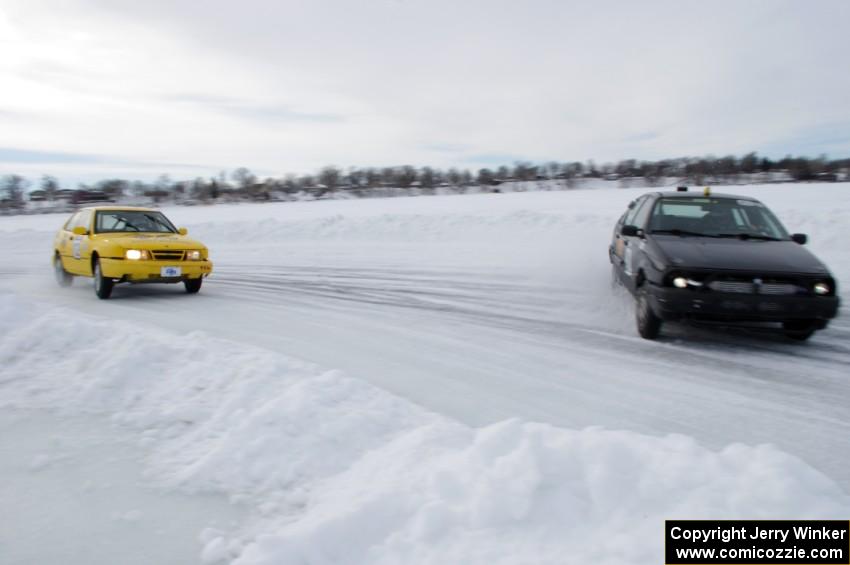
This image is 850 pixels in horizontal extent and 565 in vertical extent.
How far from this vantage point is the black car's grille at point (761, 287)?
5.03 meters

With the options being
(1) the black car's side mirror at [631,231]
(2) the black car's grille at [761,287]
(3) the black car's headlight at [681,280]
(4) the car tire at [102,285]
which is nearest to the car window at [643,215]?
(1) the black car's side mirror at [631,231]

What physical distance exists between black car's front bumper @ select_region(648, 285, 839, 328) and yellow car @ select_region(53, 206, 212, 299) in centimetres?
688

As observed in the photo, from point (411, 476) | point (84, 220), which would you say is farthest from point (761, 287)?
point (84, 220)

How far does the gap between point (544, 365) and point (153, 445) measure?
3195 mm

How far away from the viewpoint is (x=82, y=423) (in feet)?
11.9

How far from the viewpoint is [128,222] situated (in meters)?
9.11

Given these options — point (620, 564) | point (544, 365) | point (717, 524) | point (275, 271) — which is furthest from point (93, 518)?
point (275, 271)

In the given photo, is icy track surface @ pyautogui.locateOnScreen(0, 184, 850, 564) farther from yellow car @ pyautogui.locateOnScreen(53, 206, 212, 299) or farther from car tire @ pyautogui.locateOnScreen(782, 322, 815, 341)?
yellow car @ pyautogui.locateOnScreen(53, 206, 212, 299)

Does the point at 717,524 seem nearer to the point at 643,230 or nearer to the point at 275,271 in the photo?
the point at 643,230

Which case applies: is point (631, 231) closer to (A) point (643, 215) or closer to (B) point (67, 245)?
(A) point (643, 215)

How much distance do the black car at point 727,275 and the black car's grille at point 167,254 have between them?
640 cm

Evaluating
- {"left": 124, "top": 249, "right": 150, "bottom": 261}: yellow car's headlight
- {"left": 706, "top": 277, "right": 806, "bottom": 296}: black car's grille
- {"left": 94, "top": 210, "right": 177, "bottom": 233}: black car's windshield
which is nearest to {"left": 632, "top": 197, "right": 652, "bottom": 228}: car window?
{"left": 706, "top": 277, "right": 806, "bottom": 296}: black car's grille

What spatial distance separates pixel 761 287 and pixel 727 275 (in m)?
0.31

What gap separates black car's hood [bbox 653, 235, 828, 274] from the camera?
5156 millimetres
